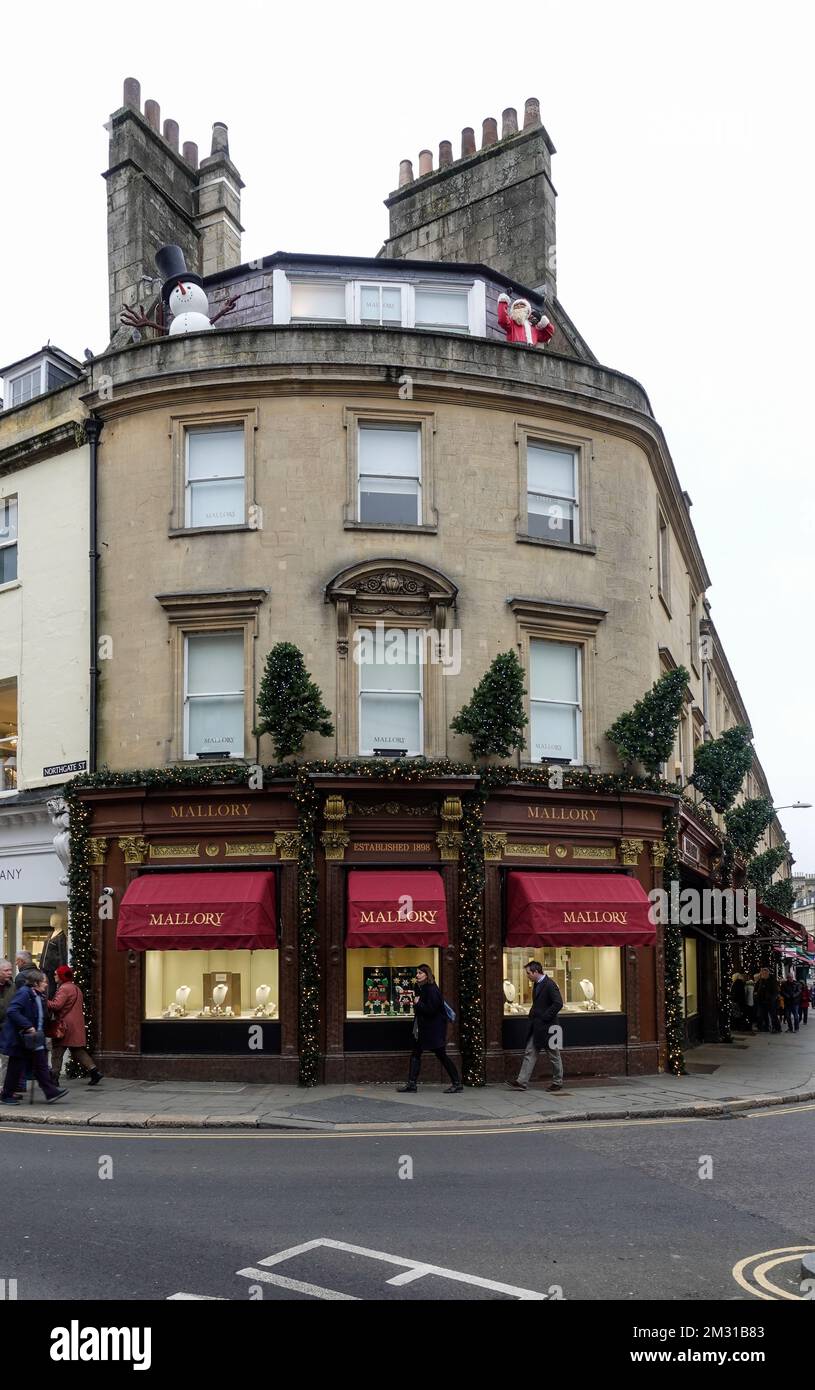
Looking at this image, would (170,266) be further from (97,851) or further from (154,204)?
(97,851)

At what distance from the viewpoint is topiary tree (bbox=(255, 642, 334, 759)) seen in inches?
722

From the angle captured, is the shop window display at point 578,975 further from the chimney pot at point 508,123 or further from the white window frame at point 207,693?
the chimney pot at point 508,123

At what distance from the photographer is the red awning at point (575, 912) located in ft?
61.6

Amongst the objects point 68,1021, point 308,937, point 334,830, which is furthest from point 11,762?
point 308,937

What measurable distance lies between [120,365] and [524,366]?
22.8ft

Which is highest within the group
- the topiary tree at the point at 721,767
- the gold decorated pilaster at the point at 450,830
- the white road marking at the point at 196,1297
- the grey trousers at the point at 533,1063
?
the topiary tree at the point at 721,767

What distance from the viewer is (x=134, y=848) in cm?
1923

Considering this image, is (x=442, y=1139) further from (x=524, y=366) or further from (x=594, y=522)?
(x=524, y=366)

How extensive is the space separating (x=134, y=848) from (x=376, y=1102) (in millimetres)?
5706

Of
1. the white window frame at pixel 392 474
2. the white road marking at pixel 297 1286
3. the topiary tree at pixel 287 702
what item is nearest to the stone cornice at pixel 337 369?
the white window frame at pixel 392 474

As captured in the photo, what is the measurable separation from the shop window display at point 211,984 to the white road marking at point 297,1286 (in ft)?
35.4

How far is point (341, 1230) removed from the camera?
29.9ft

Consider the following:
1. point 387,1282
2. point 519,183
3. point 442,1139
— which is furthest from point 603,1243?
point 519,183

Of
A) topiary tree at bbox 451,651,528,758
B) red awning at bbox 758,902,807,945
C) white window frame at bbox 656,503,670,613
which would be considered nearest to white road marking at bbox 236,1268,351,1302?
topiary tree at bbox 451,651,528,758
